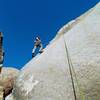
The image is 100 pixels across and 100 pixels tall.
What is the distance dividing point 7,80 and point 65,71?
8.21m

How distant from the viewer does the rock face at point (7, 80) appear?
1919cm

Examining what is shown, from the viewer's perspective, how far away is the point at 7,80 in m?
20.4

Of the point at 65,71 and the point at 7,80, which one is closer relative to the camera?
the point at 65,71

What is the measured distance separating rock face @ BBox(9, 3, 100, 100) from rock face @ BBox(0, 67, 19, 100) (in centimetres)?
417

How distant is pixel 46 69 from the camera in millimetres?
14141

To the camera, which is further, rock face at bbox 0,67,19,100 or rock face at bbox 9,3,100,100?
rock face at bbox 0,67,19,100

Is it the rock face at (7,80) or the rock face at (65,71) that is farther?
the rock face at (7,80)

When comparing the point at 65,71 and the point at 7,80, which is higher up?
the point at 7,80

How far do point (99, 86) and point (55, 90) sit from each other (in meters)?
2.02

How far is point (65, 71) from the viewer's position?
43.4ft

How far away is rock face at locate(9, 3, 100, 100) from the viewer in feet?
40.5

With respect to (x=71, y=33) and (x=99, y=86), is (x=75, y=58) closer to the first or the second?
(x=99, y=86)

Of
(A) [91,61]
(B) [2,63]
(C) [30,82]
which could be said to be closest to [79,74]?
(A) [91,61]

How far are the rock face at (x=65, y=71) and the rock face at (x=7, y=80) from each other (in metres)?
4.17
